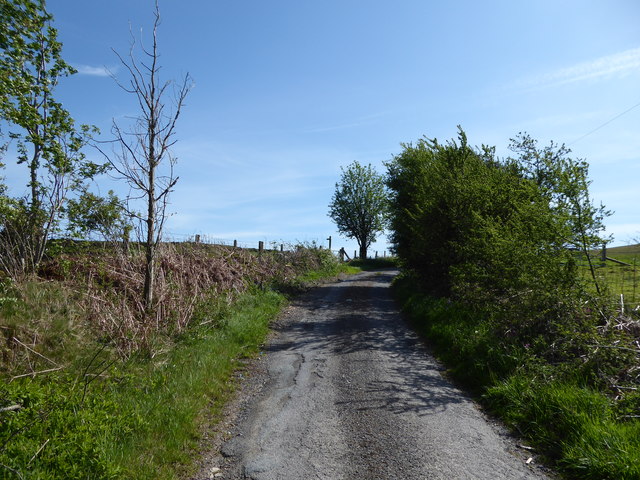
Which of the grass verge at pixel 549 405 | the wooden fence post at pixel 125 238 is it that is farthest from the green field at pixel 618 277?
the wooden fence post at pixel 125 238

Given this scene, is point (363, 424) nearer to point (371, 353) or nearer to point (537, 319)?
point (371, 353)

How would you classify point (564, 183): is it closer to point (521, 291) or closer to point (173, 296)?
point (521, 291)

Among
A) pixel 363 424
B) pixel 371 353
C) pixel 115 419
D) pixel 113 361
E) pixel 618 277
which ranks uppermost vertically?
pixel 618 277

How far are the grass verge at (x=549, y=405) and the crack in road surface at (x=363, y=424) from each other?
38 centimetres

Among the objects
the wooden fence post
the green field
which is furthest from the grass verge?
the wooden fence post

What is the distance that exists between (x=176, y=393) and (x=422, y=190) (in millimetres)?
12423

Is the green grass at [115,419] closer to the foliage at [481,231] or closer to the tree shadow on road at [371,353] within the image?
the tree shadow on road at [371,353]

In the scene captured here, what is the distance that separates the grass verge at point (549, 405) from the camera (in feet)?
13.8

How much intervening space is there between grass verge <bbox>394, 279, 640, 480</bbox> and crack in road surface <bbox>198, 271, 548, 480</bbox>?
0.38 metres

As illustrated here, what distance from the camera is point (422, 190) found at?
15602 millimetres

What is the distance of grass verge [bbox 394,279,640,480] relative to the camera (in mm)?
4199

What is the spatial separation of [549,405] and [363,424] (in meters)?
2.58

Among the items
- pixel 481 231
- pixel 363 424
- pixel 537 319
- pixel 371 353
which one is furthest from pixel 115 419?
pixel 481 231

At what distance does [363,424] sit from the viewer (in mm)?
5395
